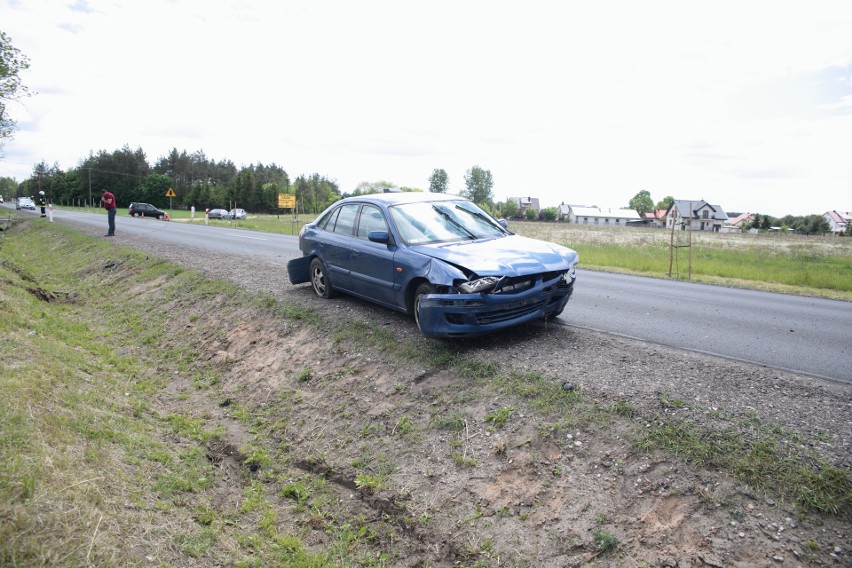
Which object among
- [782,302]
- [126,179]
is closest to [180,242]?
[782,302]

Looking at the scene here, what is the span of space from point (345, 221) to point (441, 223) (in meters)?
1.82

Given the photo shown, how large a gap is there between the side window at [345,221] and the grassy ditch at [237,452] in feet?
4.46

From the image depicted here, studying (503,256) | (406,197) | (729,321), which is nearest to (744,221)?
(729,321)

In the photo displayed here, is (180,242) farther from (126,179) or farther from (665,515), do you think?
(126,179)

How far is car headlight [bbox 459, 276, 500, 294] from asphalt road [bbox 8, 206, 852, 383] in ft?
6.66

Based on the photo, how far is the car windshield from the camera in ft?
21.5

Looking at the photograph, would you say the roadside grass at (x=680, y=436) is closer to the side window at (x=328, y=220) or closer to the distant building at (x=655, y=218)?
the side window at (x=328, y=220)

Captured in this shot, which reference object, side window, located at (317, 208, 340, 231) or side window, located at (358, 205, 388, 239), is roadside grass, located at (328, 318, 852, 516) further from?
side window, located at (317, 208, 340, 231)

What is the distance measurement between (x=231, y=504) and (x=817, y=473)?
4.39 metres

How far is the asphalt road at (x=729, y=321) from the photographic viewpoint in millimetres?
6001

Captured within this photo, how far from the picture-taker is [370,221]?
7.35 m

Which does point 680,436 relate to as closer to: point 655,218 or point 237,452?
point 237,452

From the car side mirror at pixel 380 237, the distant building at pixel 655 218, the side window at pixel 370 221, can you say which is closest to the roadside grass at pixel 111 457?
the car side mirror at pixel 380 237

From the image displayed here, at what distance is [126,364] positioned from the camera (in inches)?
323
